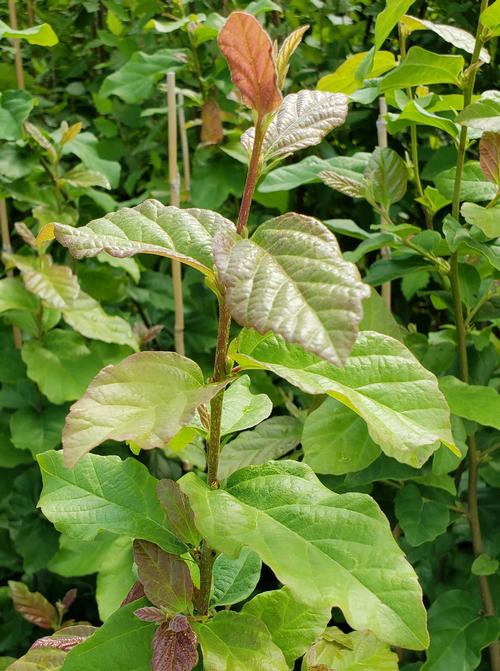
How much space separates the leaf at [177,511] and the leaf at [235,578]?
87 mm

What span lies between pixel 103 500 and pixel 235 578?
0.17m

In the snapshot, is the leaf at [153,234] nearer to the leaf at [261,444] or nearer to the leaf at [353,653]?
the leaf at [353,653]

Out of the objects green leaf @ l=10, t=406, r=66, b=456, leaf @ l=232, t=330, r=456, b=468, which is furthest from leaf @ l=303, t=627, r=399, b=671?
green leaf @ l=10, t=406, r=66, b=456

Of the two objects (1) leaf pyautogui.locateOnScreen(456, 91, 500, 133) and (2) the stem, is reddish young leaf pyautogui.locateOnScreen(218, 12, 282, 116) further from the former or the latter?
(2) the stem

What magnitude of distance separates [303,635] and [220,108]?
160 cm

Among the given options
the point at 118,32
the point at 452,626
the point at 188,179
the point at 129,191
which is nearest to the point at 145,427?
the point at 452,626

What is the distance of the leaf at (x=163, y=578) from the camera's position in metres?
0.72

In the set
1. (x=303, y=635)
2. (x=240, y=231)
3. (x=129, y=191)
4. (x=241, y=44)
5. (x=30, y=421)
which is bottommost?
(x=30, y=421)

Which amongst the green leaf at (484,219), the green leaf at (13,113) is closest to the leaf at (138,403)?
the green leaf at (484,219)

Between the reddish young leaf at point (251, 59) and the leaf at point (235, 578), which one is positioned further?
the leaf at point (235, 578)

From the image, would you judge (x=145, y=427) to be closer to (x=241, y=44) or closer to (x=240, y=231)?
(x=240, y=231)

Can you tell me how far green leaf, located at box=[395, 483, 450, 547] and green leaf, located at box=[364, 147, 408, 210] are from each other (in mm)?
483

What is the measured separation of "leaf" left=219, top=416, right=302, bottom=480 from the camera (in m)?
1.27

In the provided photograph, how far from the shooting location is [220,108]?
2.09 meters
